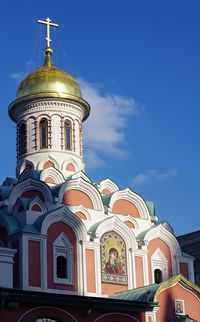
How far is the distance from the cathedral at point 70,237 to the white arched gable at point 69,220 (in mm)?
27

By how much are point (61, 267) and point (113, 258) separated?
171 centimetres

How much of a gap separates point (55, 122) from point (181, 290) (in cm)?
710

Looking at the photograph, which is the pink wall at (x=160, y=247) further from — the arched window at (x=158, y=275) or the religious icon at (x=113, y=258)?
the religious icon at (x=113, y=258)

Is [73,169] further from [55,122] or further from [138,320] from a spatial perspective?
[138,320]

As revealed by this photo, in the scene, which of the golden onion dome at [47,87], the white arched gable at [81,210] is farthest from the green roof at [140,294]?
the golden onion dome at [47,87]

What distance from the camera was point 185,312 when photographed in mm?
20344

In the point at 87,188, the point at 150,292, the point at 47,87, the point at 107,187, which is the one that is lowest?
the point at 150,292

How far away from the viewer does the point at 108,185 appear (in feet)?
79.9

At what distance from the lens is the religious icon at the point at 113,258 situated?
2166 cm

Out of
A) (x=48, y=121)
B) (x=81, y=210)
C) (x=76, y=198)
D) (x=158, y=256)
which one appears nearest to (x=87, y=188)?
(x=76, y=198)

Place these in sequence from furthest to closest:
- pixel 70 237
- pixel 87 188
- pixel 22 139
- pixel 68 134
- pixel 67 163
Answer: pixel 22 139, pixel 68 134, pixel 67 163, pixel 87 188, pixel 70 237

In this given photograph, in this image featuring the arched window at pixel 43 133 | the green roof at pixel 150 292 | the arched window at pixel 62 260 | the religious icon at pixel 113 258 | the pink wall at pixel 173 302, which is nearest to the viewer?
the green roof at pixel 150 292

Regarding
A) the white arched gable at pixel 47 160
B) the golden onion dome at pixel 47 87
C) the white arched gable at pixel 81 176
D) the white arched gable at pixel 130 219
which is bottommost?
the white arched gable at pixel 130 219

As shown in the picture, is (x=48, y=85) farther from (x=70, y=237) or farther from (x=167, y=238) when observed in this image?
(x=167, y=238)
